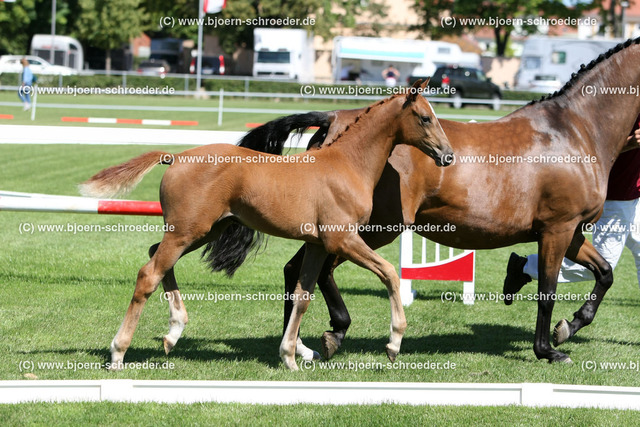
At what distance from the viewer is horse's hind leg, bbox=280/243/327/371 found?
5.80 m

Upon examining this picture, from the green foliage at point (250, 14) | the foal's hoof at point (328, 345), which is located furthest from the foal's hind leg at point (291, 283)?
the green foliage at point (250, 14)

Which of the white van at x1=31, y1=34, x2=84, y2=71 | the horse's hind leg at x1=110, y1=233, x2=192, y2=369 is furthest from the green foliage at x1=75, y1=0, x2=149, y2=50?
the horse's hind leg at x1=110, y1=233, x2=192, y2=369

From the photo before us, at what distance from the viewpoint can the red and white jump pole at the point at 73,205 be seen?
7645mm

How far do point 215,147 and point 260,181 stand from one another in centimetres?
42

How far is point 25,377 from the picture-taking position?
5477 millimetres

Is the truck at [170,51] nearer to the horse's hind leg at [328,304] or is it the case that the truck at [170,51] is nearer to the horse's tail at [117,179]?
the horse's hind leg at [328,304]

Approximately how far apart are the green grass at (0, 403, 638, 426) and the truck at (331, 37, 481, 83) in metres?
46.0

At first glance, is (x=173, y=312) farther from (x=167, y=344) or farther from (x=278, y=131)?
(x=278, y=131)

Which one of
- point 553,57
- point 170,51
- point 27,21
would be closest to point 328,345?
point 553,57

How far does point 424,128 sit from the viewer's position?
18.6ft

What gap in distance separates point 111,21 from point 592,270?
180 ft

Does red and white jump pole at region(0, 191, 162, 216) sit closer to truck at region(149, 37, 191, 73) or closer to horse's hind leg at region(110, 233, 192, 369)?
horse's hind leg at region(110, 233, 192, 369)

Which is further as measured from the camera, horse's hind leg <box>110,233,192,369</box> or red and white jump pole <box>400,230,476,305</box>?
red and white jump pole <box>400,230,476,305</box>

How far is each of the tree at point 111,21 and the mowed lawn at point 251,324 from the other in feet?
159
